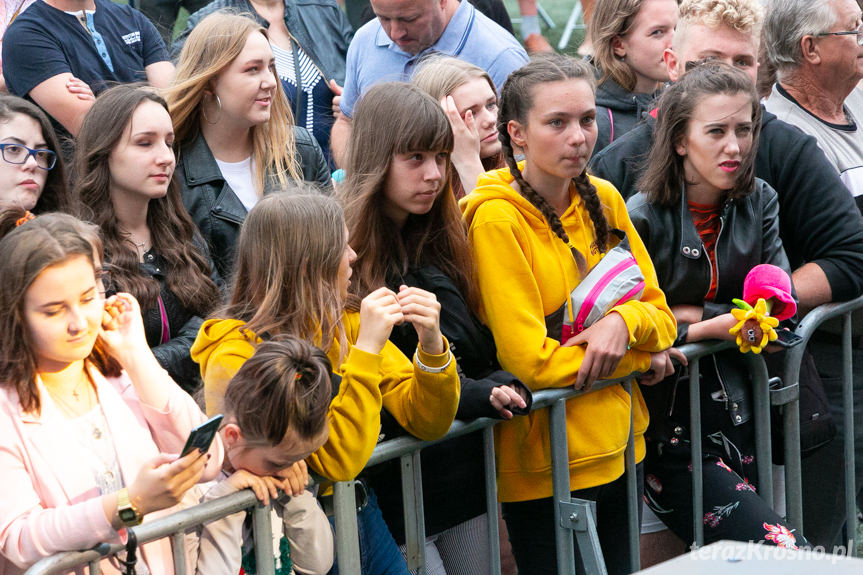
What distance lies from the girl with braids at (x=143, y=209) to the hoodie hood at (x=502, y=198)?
91 cm

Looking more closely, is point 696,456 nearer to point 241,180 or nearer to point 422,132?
point 422,132

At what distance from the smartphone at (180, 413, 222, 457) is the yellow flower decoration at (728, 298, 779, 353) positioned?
1991 mm

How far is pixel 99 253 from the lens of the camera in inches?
104

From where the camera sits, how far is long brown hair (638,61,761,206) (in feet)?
12.6

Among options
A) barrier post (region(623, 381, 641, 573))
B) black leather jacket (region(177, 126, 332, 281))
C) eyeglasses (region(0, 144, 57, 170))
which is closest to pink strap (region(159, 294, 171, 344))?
black leather jacket (region(177, 126, 332, 281))

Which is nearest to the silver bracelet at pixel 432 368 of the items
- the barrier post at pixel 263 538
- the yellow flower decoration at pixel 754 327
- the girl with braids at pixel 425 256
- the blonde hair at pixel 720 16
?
the girl with braids at pixel 425 256

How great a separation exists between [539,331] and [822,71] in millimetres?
2114

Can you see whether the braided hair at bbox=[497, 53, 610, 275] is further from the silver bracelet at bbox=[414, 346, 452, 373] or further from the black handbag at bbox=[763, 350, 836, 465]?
the black handbag at bbox=[763, 350, 836, 465]

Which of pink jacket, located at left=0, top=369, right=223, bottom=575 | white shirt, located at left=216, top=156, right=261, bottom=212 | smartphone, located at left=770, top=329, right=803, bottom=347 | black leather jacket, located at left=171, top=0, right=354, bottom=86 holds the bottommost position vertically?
smartphone, located at left=770, top=329, right=803, bottom=347

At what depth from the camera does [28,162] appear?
3457 mm

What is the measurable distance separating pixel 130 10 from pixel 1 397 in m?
2.80

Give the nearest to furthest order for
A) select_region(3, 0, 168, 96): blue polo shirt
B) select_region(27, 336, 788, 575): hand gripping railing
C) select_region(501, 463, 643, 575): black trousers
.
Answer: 1. select_region(27, 336, 788, 575): hand gripping railing
2. select_region(501, 463, 643, 575): black trousers
3. select_region(3, 0, 168, 96): blue polo shirt

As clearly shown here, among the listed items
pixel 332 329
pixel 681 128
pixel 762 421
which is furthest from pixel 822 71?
pixel 332 329

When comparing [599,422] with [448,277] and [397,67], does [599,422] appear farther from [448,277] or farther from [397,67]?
[397,67]
